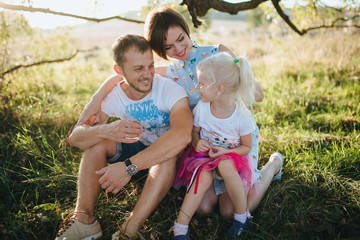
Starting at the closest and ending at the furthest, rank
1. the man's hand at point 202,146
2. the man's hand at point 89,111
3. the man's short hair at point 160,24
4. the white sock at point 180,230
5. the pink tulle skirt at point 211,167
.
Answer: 1. the white sock at point 180,230
2. the pink tulle skirt at point 211,167
3. the man's hand at point 202,146
4. the man's short hair at point 160,24
5. the man's hand at point 89,111

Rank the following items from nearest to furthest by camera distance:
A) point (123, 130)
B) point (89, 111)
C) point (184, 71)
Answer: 1. point (123, 130)
2. point (89, 111)
3. point (184, 71)

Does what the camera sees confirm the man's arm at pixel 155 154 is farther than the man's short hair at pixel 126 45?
No

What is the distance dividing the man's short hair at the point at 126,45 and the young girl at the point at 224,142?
61cm

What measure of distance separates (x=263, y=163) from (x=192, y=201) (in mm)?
1325

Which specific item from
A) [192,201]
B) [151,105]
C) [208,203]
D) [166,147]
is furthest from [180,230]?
[151,105]

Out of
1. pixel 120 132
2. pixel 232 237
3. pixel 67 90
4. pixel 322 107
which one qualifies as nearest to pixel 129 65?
pixel 120 132

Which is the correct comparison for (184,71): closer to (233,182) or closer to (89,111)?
(89,111)

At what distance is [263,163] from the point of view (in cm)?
314

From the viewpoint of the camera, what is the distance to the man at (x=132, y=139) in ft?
7.36

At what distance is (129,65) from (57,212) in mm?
1554

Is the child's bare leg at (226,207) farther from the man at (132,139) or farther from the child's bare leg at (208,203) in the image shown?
the man at (132,139)

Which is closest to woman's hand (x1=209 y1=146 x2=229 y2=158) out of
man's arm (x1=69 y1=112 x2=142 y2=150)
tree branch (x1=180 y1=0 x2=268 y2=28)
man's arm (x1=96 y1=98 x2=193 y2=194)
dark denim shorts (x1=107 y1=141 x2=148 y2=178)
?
man's arm (x1=96 y1=98 x2=193 y2=194)

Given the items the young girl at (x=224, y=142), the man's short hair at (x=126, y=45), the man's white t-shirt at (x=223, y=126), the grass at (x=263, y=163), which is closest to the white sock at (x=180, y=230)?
the young girl at (x=224, y=142)

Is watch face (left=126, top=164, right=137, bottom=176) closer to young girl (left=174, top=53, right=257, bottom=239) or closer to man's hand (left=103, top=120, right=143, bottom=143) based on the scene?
man's hand (left=103, top=120, right=143, bottom=143)
